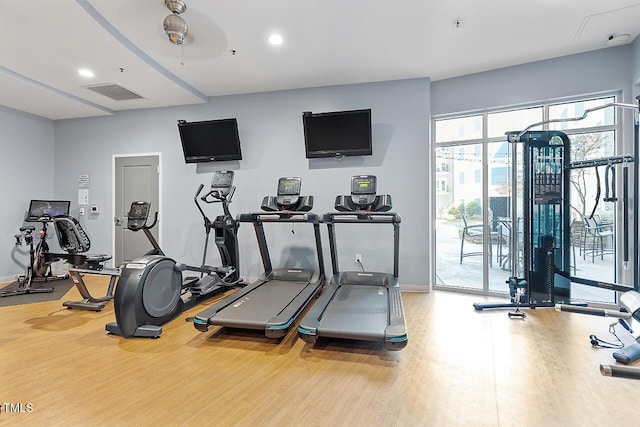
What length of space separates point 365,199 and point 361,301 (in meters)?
1.28

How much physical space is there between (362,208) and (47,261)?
453 centimetres

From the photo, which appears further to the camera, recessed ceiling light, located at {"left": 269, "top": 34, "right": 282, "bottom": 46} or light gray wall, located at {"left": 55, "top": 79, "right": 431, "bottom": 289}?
light gray wall, located at {"left": 55, "top": 79, "right": 431, "bottom": 289}

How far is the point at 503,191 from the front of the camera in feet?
14.4

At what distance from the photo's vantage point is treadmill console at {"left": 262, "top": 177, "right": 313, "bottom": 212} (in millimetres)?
4074

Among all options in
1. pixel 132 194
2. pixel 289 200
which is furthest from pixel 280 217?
pixel 132 194

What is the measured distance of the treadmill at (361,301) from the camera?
102 inches

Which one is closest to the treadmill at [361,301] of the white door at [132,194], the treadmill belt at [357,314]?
the treadmill belt at [357,314]

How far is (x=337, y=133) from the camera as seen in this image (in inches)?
180

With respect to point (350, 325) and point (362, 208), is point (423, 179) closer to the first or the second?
point (362, 208)

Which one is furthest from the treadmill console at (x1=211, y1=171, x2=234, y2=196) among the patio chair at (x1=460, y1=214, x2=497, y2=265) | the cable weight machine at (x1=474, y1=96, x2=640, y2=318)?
the cable weight machine at (x1=474, y1=96, x2=640, y2=318)

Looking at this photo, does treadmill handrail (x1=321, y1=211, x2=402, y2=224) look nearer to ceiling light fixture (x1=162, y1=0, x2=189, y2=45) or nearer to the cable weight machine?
the cable weight machine

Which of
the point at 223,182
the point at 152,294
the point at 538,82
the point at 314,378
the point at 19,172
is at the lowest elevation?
the point at 314,378

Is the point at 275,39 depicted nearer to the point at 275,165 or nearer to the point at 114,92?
the point at 275,165

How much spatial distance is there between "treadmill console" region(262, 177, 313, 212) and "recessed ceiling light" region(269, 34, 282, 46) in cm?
166
